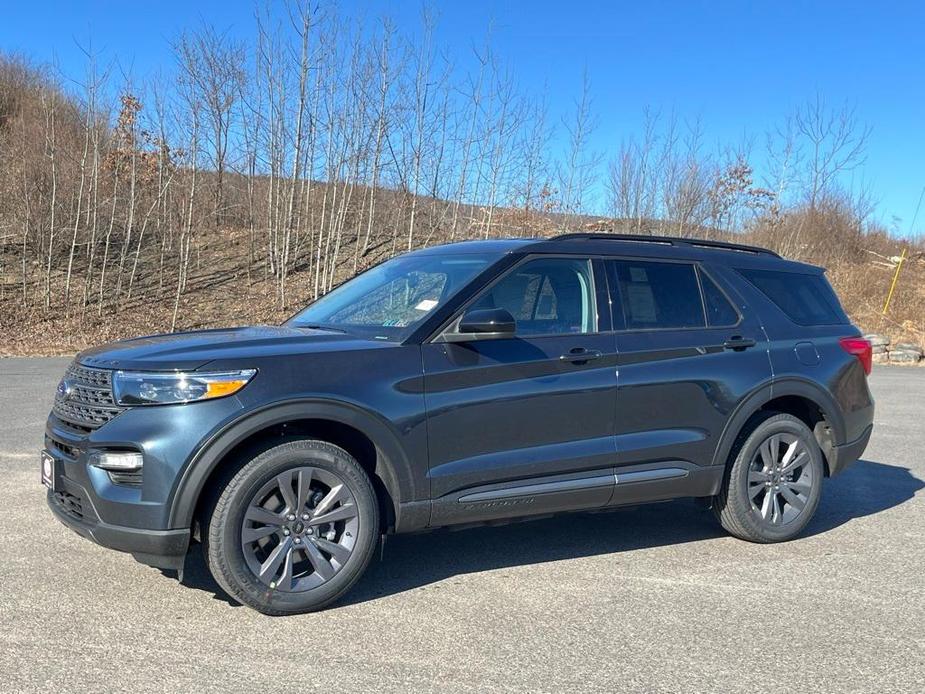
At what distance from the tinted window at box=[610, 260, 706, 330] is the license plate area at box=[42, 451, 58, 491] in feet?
10.2

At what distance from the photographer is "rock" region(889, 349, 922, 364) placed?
20375 mm

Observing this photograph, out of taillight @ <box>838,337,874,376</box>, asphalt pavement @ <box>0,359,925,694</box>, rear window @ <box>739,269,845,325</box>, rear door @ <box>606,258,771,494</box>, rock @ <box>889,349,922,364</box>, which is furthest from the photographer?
rock @ <box>889,349,922,364</box>

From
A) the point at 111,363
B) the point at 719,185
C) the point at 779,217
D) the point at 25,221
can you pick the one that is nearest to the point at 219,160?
the point at 25,221

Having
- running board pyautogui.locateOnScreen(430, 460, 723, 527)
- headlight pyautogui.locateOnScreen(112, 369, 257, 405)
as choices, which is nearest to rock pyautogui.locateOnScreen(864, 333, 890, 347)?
running board pyautogui.locateOnScreen(430, 460, 723, 527)

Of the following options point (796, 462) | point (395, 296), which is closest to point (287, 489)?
point (395, 296)

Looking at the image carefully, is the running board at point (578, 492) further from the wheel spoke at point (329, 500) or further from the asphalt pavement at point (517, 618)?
the wheel spoke at point (329, 500)

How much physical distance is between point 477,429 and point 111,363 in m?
1.77

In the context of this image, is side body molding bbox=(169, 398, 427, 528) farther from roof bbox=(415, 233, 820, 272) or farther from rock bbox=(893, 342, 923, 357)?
rock bbox=(893, 342, 923, 357)

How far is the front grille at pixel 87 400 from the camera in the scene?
3.75 meters

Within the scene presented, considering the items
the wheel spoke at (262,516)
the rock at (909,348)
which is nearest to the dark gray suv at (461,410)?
the wheel spoke at (262,516)

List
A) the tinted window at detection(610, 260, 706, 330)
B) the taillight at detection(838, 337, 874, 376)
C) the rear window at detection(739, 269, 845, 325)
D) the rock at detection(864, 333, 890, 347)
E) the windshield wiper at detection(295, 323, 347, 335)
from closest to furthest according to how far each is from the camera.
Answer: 1. the windshield wiper at detection(295, 323, 347, 335)
2. the tinted window at detection(610, 260, 706, 330)
3. the rear window at detection(739, 269, 845, 325)
4. the taillight at detection(838, 337, 874, 376)
5. the rock at detection(864, 333, 890, 347)

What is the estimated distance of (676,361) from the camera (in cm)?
486

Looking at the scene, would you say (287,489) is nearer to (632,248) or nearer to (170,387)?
(170,387)

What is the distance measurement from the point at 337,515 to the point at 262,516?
35 cm
